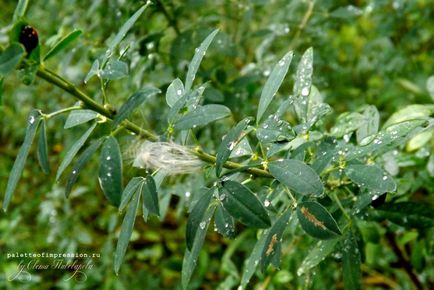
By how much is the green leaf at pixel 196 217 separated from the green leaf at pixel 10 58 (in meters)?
0.35

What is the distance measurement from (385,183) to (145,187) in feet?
1.29

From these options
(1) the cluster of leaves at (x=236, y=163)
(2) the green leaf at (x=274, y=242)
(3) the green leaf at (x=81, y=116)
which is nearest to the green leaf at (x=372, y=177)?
(1) the cluster of leaves at (x=236, y=163)

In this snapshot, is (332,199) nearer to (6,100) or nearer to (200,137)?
(200,137)

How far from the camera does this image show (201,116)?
92cm

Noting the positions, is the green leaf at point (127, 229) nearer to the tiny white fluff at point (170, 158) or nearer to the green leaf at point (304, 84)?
the tiny white fluff at point (170, 158)

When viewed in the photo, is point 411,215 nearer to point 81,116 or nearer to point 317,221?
point 317,221

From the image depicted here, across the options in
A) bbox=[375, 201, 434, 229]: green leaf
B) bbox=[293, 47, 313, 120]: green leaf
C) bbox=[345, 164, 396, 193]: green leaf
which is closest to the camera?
bbox=[345, 164, 396, 193]: green leaf

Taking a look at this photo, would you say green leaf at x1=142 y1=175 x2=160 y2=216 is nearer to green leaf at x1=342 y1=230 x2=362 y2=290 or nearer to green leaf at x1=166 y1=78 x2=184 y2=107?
green leaf at x1=166 y1=78 x2=184 y2=107

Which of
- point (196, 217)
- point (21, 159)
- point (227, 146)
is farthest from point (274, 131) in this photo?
point (21, 159)

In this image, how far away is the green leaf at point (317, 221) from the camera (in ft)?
2.89

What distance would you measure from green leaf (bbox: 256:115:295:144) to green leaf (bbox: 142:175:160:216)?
0.64 ft

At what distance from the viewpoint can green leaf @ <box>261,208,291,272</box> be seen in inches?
37.3

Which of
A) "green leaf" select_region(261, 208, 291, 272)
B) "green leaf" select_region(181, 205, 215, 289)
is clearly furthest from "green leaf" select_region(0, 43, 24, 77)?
"green leaf" select_region(261, 208, 291, 272)

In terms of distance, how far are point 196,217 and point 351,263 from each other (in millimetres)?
396
